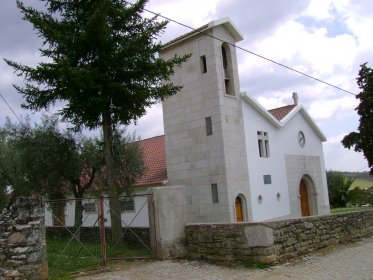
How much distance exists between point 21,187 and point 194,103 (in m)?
8.56

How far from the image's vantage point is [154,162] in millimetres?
24203

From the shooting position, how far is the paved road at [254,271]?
9445 millimetres

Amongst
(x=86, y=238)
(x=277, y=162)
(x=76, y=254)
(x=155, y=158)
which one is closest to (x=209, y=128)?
(x=277, y=162)

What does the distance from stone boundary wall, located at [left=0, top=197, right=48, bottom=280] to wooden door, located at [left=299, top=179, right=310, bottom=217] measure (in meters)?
19.0

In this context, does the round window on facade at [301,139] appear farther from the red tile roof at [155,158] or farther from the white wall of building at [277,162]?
the red tile roof at [155,158]

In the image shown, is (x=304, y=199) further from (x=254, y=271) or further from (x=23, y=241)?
(x=23, y=241)

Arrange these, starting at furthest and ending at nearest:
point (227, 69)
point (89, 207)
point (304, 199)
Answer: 1. point (304, 199)
2. point (227, 69)
3. point (89, 207)

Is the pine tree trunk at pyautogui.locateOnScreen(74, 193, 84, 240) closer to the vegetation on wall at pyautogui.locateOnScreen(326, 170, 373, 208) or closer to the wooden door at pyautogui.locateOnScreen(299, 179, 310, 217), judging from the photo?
the wooden door at pyautogui.locateOnScreen(299, 179, 310, 217)

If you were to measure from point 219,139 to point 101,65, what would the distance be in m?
7.24

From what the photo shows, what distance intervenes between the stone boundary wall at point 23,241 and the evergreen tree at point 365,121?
19131 mm

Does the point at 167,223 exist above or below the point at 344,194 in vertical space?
above

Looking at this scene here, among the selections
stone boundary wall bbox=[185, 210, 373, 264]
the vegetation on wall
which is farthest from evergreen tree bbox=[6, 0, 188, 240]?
the vegetation on wall

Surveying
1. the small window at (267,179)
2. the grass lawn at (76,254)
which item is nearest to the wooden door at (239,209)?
the small window at (267,179)

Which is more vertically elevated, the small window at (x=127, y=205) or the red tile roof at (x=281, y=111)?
the red tile roof at (x=281, y=111)
